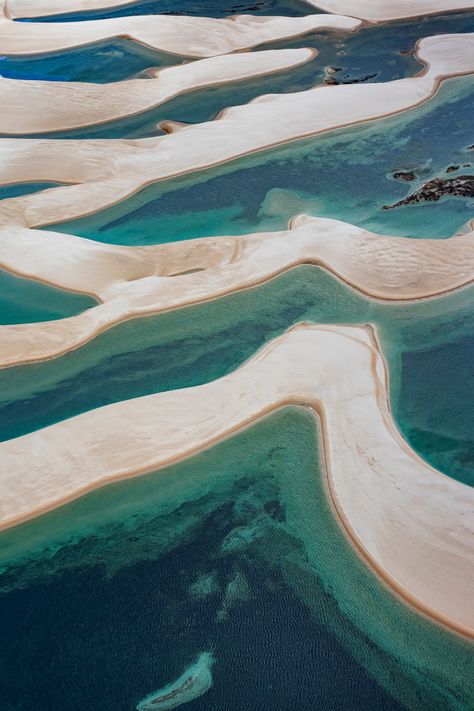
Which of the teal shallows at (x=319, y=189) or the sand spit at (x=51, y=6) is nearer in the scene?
the teal shallows at (x=319, y=189)

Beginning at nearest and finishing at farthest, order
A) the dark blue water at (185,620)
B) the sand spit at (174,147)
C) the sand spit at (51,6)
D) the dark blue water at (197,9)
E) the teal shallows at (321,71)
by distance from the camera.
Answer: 1. the dark blue water at (185,620)
2. the sand spit at (174,147)
3. the teal shallows at (321,71)
4. the dark blue water at (197,9)
5. the sand spit at (51,6)

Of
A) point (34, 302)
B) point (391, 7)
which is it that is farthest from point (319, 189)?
point (391, 7)

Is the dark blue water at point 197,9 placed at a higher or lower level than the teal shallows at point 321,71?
higher

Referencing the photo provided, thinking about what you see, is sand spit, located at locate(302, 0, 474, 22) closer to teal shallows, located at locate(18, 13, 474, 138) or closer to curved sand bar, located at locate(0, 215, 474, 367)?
teal shallows, located at locate(18, 13, 474, 138)

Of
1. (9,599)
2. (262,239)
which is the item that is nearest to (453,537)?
(9,599)

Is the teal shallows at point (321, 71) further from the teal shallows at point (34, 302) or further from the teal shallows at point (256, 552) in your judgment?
the teal shallows at point (256, 552)

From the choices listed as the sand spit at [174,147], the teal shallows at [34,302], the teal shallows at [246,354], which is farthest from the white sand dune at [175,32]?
the teal shallows at [246,354]

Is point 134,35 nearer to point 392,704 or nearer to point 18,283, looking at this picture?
point 18,283
